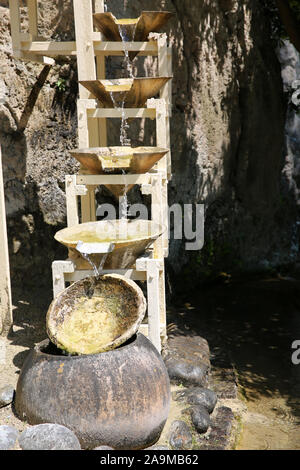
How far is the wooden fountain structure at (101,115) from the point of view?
4.84 metres

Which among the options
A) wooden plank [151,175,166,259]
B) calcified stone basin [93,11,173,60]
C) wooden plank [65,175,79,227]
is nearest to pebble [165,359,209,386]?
wooden plank [151,175,166,259]

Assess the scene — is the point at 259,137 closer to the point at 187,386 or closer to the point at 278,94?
the point at 278,94

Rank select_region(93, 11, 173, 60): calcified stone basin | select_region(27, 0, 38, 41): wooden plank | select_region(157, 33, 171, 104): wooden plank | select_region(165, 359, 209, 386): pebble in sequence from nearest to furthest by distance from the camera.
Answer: select_region(165, 359, 209, 386): pebble < select_region(93, 11, 173, 60): calcified stone basin < select_region(157, 33, 171, 104): wooden plank < select_region(27, 0, 38, 41): wooden plank

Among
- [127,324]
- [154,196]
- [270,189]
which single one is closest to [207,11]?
[270,189]

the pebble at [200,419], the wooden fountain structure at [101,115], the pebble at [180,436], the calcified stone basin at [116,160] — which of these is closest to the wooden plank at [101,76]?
the wooden fountain structure at [101,115]

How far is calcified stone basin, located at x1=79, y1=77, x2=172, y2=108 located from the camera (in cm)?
558

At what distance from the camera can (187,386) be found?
5109 mm

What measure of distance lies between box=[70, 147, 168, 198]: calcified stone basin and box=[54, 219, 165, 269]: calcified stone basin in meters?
0.45

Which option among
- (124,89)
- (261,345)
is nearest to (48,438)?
(124,89)

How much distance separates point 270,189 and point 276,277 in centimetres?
160

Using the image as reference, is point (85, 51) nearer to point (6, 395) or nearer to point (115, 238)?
point (115, 238)

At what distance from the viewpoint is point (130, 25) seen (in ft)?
19.8

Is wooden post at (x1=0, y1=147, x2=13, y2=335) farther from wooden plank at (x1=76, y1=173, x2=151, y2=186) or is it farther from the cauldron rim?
the cauldron rim

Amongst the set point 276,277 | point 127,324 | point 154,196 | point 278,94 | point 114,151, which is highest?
point 278,94
